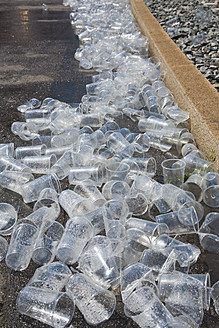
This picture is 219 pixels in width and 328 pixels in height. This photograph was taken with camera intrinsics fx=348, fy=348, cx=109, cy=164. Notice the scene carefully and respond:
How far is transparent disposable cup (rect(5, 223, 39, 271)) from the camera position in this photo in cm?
217

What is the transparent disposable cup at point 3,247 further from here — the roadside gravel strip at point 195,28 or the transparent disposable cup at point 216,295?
the roadside gravel strip at point 195,28

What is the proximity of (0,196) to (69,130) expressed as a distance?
3.31 feet

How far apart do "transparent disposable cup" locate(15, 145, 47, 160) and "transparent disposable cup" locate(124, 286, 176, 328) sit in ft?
6.01

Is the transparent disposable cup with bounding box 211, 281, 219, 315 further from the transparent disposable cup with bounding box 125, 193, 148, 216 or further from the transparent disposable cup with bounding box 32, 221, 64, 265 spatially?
the transparent disposable cup with bounding box 32, 221, 64, 265

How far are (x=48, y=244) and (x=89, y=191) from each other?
0.58 meters

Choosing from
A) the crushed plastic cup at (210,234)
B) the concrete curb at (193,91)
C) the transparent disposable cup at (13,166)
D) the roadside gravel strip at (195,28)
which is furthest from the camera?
the roadside gravel strip at (195,28)

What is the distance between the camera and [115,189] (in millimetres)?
2654

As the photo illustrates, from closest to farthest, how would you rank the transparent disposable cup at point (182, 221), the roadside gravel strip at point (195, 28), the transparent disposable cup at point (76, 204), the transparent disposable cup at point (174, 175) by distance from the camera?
the transparent disposable cup at point (182, 221) < the transparent disposable cup at point (76, 204) < the transparent disposable cup at point (174, 175) < the roadside gravel strip at point (195, 28)

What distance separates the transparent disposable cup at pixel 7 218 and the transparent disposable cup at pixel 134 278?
2.99ft

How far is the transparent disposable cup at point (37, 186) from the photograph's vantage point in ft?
9.04


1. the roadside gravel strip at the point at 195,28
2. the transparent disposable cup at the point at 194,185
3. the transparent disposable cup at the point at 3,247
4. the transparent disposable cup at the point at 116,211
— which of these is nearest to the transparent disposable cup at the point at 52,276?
the transparent disposable cup at the point at 3,247

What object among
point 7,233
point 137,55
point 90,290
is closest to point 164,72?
point 137,55

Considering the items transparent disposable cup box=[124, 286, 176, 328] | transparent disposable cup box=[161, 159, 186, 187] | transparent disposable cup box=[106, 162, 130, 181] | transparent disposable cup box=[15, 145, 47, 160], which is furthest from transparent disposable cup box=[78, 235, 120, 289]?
transparent disposable cup box=[15, 145, 47, 160]

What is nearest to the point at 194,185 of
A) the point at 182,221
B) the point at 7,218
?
the point at 182,221
